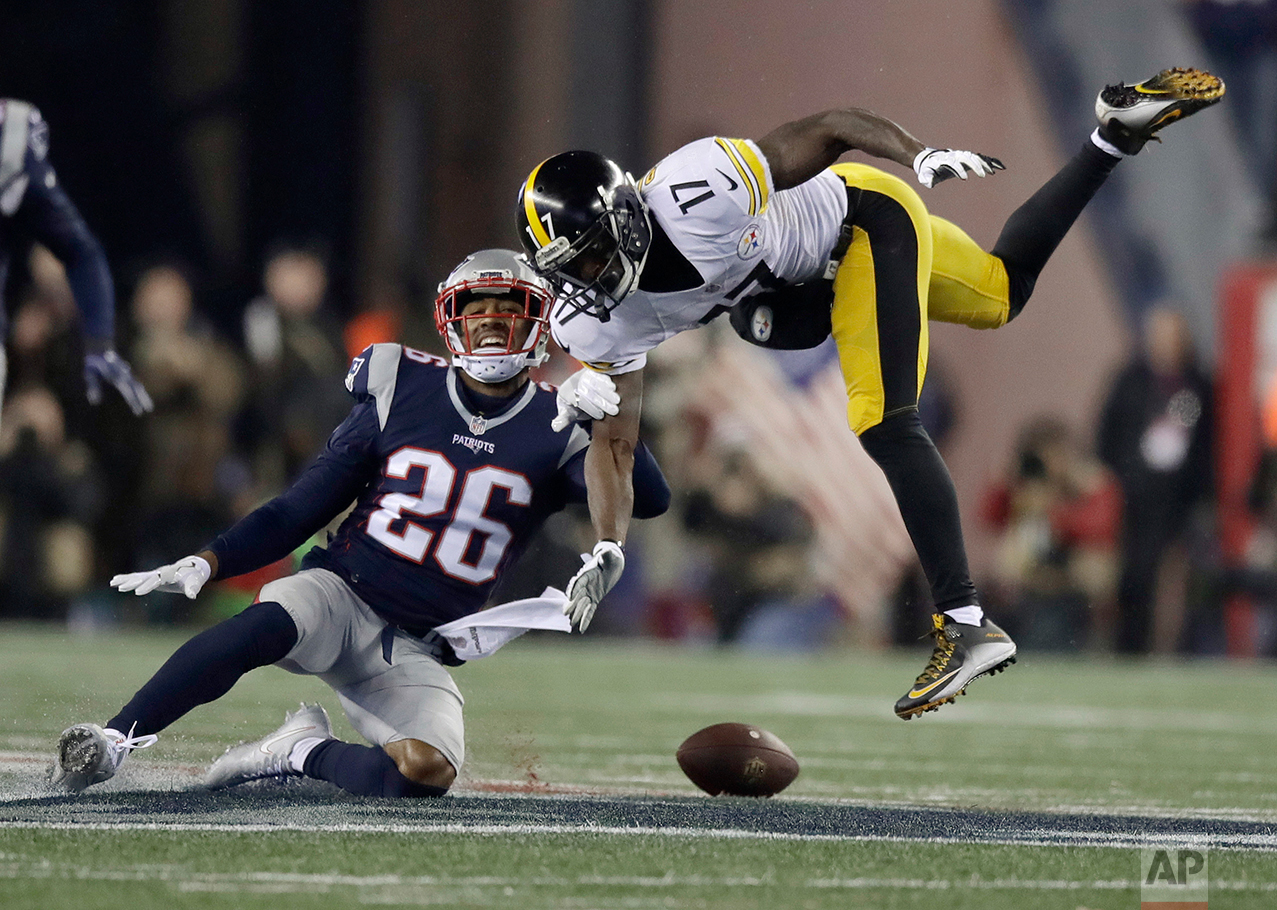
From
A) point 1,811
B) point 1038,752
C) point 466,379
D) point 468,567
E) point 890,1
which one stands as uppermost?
point 890,1

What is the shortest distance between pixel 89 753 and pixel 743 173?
1.87m

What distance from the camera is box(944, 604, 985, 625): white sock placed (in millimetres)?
4020

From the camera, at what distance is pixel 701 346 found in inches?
408

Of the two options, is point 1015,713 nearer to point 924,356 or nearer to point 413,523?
point 924,356

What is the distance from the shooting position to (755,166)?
407cm

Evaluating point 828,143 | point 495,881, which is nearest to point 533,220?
point 828,143

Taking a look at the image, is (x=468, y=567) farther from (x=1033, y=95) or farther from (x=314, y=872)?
(x=1033, y=95)

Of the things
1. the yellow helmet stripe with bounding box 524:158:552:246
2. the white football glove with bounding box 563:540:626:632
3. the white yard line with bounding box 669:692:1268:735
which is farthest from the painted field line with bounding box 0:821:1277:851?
the white yard line with bounding box 669:692:1268:735

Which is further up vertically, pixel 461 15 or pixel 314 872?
pixel 461 15

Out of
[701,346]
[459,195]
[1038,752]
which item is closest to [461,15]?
[459,195]

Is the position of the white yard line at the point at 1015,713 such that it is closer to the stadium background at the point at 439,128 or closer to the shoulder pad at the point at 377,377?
the shoulder pad at the point at 377,377

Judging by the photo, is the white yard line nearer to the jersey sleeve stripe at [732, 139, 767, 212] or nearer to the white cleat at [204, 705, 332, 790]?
the white cleat at [204, 705, 332, 790]

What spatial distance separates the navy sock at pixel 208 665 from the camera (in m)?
3.70

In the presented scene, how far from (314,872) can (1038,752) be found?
3354mm
